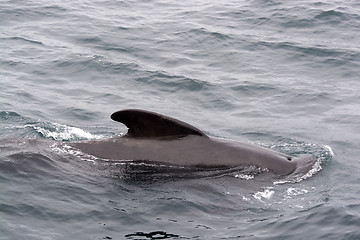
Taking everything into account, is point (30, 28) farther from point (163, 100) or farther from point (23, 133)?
point (23, 133)

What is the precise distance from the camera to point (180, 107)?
1822cm

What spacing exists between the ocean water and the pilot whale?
176 mm

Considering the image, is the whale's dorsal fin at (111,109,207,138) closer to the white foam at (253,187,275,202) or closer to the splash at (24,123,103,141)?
the white foam at (253,187,275,202)

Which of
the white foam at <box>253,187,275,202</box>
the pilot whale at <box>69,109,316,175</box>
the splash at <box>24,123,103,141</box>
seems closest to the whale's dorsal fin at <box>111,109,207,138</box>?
the pilot whale at <box>69,109,316,175</box>

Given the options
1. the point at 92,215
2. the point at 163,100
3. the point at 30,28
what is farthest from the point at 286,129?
the point at 30,28

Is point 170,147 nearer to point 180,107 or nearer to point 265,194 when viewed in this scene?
point 265,194

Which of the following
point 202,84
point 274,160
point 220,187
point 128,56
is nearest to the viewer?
point 220,187

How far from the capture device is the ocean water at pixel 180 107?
33.3 feet

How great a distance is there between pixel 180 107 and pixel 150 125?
7.19 m

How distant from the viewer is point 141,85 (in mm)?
19969

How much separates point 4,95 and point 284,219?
1058cm

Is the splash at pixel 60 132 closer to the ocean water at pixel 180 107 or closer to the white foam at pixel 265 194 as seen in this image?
the ocean water at pixel 180 107

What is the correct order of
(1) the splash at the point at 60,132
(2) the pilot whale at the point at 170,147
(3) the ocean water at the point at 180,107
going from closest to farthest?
(3) the ocean water at the point at 180,107, (2) the pilot whale at the point at 170,147, (1) the splash at the point at 60,132

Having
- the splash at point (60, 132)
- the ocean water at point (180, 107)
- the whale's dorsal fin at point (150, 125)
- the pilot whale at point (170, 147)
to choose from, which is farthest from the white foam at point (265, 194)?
the splash at point (60, 132)
